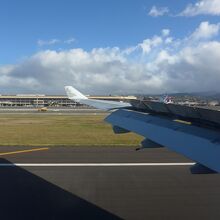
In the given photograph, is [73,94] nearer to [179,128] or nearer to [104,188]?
[104,188]

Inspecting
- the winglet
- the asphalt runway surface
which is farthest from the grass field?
the winglet

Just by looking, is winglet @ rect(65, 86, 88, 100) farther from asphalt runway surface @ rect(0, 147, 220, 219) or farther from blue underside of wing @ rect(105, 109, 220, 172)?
blue underside of wing @ rect(105, 109, 220, 172)

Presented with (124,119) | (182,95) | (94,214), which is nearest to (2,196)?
(94,214)

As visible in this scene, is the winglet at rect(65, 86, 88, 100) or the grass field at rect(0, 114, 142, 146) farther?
the grass field at rect(0, 114, 142, 146)

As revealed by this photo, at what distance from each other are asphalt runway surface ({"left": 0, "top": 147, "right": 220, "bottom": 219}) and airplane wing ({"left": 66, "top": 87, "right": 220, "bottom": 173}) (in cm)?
237

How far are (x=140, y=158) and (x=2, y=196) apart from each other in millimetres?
7816

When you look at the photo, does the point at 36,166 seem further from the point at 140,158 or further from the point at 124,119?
the point at 124,119

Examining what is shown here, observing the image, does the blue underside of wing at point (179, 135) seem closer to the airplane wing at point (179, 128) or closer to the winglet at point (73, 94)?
the airplane wing at point (179, 128)

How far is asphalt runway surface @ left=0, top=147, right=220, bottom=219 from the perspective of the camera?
32.3ft

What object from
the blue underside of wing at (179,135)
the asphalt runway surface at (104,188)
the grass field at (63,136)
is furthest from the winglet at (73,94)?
the grass field at (63,136)

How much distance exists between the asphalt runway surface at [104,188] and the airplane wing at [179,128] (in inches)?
93.3

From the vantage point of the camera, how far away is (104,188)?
12.2 m

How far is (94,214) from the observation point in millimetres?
Answer: 9648

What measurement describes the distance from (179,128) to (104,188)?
19.9 feet
